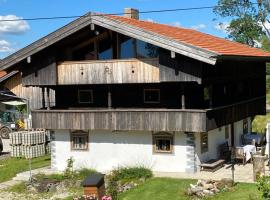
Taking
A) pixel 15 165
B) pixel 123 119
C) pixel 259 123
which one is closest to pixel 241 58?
pixel 123 119

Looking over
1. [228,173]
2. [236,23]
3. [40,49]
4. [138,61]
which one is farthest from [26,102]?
[236,23]

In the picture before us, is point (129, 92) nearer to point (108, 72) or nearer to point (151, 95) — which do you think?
point (151, 95)

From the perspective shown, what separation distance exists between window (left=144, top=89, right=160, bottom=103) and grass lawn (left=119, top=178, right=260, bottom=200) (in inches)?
165

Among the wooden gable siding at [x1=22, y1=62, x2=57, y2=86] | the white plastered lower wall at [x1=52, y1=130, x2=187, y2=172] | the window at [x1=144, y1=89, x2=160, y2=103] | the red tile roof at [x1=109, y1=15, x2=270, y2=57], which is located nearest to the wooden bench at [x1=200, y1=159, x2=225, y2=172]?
the white plastered lower wall at [x1=52, y1=130, x2=187, y2=172]

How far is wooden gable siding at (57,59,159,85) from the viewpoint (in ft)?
73.4

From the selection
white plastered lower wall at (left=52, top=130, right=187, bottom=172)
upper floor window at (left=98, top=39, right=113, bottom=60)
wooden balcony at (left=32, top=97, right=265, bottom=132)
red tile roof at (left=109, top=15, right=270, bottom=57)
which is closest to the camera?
wooden balcony at (left=32, top=97, right=265, bottom=132)

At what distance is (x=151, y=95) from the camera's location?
24.2 meters

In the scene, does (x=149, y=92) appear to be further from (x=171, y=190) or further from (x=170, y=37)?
(x=171, y=190)

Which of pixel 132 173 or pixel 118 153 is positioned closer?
pixel 132 173

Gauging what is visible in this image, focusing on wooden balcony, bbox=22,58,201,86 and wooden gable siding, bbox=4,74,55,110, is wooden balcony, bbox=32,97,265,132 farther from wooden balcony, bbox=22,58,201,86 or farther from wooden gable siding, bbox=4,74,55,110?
wooden gable siding, bbox=4,74,55,110

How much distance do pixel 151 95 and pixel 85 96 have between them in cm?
351

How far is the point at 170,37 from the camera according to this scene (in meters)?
21.3

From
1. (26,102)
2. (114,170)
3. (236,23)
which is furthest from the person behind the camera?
(236,23)

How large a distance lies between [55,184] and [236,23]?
36.0 meters
